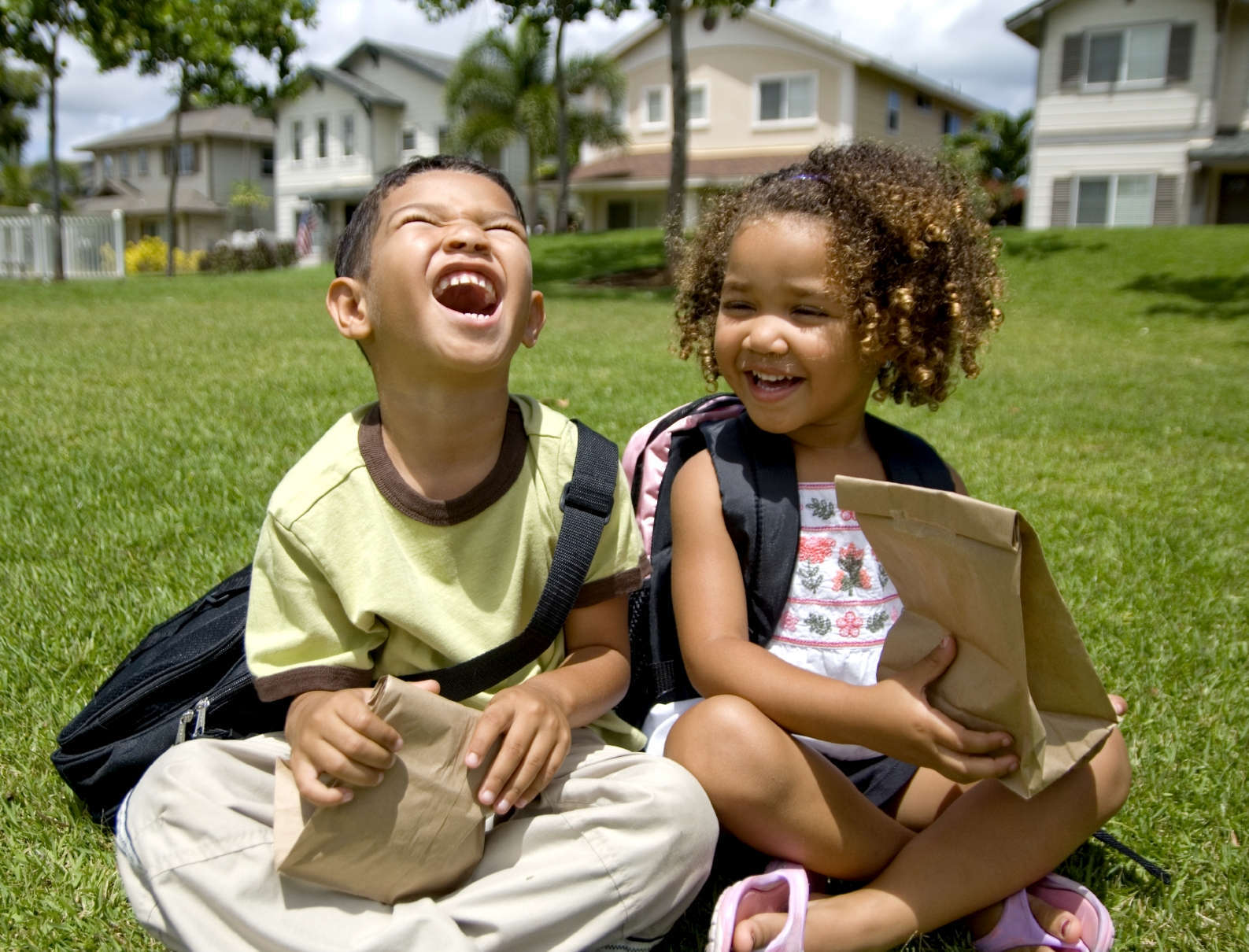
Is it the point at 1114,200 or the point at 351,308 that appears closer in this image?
the point at 351,308

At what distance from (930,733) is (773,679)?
278 mm

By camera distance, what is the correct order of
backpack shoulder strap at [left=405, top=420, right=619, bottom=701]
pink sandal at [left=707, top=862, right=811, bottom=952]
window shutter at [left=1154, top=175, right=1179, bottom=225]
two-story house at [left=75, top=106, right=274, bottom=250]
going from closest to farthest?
pink sandal at [left=707, top=862, right=811, bottom=952] < backpack shoulder strap at [left=405, top=420, right=619, bottom=701] < window shutter at [left=1154, top=175, right=1179, bottom=225] < two-story house at [left=75, top=106, right=274, bottom=250]

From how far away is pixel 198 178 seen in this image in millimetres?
46125

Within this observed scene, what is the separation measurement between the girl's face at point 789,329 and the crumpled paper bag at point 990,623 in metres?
0.52

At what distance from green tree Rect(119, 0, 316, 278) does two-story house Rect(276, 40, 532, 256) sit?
670 inches

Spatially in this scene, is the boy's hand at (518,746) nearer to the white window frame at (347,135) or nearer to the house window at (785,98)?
the house window at (785,98)

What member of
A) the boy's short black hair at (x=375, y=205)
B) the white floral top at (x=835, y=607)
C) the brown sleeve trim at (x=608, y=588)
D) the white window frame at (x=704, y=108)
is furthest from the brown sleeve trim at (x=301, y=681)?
the white window frame at (x=704, y=108)

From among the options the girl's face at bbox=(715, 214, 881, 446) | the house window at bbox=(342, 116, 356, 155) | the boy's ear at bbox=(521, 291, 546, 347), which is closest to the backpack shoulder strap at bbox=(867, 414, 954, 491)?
the girl's face at bbox=(715, 214, 881, 446)

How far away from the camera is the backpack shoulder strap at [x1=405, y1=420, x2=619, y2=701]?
1.76 metres

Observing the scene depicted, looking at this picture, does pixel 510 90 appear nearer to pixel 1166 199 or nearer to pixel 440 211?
pixel 1166 199

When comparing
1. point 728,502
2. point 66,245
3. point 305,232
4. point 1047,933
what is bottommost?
point 1047,933

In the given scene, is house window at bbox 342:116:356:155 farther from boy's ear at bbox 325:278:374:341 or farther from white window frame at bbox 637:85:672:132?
boy's ear at bbox 325:278:374:341

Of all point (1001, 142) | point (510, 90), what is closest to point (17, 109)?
point (510, 90)

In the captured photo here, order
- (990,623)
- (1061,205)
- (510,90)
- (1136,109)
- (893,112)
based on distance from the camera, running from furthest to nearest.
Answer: (893,112) → (510,90) → (1061,205) → (1136,109) → (990,623)
